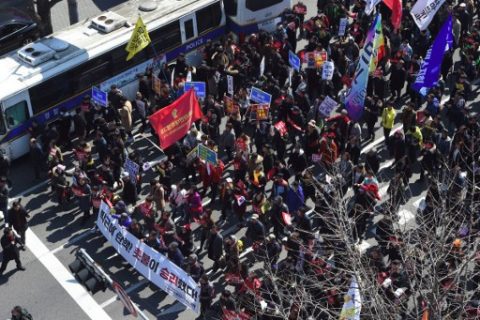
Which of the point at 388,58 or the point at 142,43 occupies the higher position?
the point at 142,43

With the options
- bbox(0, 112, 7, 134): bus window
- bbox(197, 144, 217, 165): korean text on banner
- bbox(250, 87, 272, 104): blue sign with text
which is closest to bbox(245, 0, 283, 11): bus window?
bbox(250, 87, 272, 104): blue sign with text

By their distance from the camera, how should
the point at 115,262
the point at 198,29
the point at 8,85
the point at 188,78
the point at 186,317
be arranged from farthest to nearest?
1. the point at 198,29
2. the point at 188,78
3. the point at 8,85
4. the point at 115,262
5. the point at 186,317

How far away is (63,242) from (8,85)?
471 cm

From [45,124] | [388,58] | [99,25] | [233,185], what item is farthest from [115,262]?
[388,58]

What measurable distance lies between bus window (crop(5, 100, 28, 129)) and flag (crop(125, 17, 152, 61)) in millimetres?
3063

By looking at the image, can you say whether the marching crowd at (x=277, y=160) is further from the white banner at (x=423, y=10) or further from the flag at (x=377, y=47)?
the white banner at (x=423, y=10)

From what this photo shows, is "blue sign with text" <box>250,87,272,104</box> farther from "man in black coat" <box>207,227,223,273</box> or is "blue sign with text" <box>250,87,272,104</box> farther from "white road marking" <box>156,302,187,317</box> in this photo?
"white road marking" <box>156,302,187,317</box>

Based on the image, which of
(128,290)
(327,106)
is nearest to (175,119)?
(327,106)

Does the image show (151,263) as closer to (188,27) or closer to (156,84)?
(156,84)

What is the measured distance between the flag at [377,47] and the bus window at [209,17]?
5.45m

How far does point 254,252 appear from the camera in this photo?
20688 millimetres

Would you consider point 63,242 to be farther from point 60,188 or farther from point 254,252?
point 254,252

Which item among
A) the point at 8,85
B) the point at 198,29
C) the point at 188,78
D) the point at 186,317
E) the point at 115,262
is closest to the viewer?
the point at 186,317

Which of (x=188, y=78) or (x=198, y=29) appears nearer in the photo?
(x=188, y=78)
